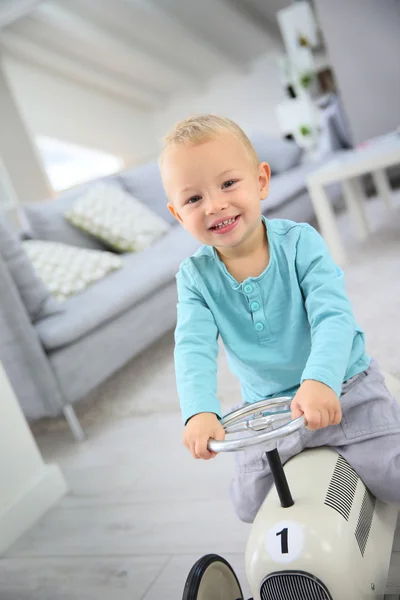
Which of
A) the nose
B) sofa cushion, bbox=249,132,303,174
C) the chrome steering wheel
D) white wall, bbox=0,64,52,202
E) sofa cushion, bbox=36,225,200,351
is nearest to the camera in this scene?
the chrome steering wheel

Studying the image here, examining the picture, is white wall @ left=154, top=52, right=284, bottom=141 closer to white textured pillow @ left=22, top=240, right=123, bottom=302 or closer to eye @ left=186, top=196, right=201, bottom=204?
white textured pillow @ left=22, top=240, right=123, bottom=302

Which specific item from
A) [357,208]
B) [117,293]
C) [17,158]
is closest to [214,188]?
[117,293]

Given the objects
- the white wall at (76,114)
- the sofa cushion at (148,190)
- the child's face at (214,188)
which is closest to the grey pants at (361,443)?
the child's face at (214,188)

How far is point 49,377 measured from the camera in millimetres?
1816

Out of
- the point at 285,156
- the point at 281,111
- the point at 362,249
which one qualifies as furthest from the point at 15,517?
the point at 281,111

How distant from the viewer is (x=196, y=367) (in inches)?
34.4

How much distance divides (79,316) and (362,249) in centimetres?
160

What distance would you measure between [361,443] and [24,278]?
134cm

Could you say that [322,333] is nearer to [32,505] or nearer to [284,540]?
[284,540]

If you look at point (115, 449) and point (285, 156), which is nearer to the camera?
point (115, 449)

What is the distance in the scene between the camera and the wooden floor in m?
1.15

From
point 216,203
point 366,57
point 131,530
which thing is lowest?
point 131,530

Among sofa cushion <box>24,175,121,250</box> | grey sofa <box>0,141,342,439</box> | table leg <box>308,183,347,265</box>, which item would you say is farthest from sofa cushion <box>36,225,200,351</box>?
table leg <box>308,183,347,265</box>

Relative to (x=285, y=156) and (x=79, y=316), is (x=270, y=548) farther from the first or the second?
(x=285, y=156)
